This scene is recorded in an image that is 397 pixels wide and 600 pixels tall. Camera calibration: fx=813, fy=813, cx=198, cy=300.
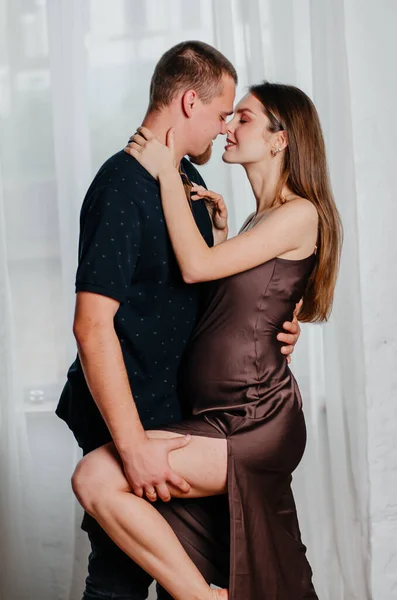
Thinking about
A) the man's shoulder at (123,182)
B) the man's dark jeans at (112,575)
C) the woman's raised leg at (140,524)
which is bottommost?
the man's dark jeans at (112,575)

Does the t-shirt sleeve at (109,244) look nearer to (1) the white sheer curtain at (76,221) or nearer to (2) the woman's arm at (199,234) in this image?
(2) the woman's arm at (199,234)

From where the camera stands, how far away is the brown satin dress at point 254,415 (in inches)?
68.2

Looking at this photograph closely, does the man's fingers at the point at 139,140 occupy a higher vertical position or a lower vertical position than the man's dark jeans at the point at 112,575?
higher

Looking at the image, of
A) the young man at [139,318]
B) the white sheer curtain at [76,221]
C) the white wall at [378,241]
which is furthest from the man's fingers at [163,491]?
the white wall at [378,241]

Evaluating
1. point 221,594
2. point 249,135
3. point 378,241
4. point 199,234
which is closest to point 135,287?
point 199,234

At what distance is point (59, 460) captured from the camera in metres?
2.89

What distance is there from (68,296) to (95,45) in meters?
0.87

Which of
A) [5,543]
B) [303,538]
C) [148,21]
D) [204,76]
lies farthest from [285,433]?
[148,21]

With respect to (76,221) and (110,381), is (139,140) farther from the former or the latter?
(76,221)

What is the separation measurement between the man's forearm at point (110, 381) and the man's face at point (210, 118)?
52 cm

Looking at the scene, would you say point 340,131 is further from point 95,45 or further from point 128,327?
point 128,327

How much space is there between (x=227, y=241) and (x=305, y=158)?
1.00ft

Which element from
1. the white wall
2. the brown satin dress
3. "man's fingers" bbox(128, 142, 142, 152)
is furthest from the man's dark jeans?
the white wall

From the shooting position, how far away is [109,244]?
1.63 meters
